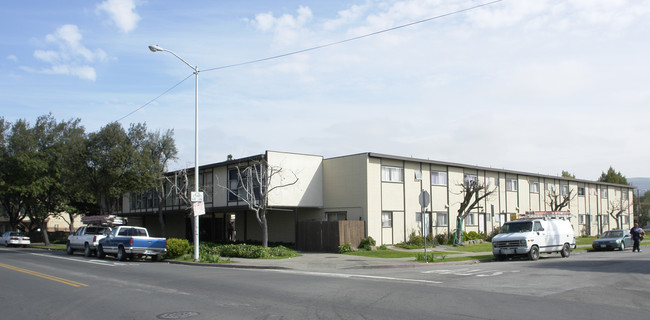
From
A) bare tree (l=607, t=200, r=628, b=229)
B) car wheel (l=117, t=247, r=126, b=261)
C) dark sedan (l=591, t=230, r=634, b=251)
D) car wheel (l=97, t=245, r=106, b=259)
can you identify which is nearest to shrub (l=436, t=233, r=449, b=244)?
dark sedan (l=591, t=230, r=634, b=251)

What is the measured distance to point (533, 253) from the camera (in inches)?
926

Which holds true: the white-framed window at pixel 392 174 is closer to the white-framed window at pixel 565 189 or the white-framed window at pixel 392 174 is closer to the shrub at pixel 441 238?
the shrub at pixel 441 238

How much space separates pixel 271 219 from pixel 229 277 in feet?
61.2

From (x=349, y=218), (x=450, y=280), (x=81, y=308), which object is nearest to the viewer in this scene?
(x=81, y=308)

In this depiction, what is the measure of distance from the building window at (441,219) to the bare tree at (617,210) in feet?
93.1

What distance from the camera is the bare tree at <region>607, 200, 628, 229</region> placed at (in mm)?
53856

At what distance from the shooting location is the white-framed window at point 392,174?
31511 mm

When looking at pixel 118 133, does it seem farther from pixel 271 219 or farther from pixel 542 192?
pixel 542 192

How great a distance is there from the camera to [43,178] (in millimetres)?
44156

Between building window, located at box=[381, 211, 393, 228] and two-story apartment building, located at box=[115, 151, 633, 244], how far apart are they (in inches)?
2.4

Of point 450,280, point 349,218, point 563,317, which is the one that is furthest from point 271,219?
point 563,317

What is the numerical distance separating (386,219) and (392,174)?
288cm

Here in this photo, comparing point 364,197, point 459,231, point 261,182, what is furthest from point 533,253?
point 261,182

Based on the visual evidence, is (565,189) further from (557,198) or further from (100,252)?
(100,252)
